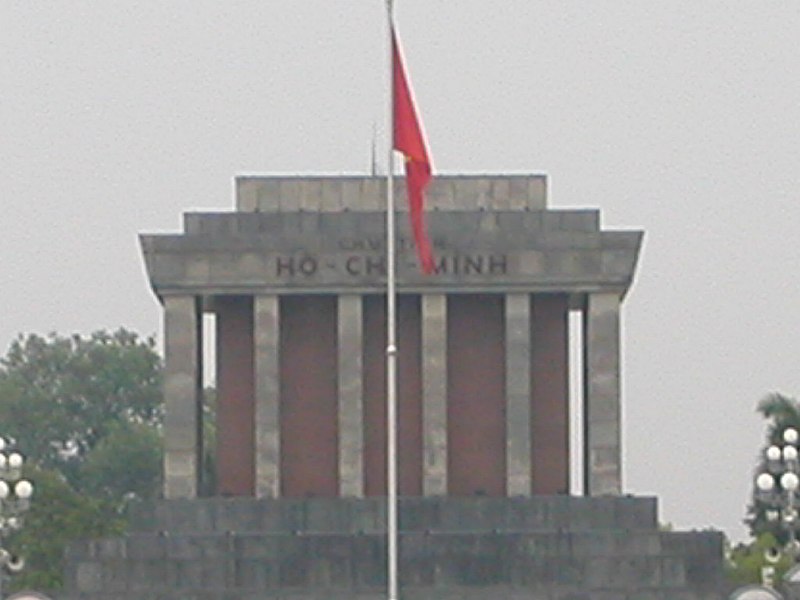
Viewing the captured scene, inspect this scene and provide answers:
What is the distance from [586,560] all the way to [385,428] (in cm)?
A: 635

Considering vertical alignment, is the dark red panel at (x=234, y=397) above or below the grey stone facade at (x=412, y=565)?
above

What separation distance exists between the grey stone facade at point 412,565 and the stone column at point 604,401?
315 centimetres

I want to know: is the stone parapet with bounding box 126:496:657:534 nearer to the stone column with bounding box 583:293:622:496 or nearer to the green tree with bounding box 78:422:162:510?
the stone column with bounding box 583:293:622:496

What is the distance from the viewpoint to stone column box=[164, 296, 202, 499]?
70312 millimetres

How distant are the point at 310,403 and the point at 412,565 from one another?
19.6 ft

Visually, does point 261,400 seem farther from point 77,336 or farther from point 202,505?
point 77,336

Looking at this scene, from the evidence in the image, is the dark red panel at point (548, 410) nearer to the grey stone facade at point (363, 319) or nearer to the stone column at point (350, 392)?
the grey stone facade at point (363, 319)

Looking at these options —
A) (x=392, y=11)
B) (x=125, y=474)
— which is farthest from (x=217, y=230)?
(x=125, y=474)

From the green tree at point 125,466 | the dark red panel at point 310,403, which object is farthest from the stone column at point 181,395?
the green tree at point 125,466

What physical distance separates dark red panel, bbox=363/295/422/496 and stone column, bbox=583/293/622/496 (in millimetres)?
3055

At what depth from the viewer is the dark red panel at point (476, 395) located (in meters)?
71.0

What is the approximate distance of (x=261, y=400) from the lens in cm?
7038

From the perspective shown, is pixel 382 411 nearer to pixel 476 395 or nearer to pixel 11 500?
pixel 476 395

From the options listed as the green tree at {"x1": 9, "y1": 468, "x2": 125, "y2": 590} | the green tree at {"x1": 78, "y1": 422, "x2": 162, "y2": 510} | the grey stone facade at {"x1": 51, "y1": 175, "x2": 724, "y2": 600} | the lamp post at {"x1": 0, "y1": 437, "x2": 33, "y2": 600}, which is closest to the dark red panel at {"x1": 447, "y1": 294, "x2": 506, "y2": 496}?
the grey stone facade at {"x1": 51, "y1": 175, "x2": 724, "y2": 600}
